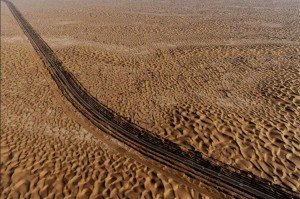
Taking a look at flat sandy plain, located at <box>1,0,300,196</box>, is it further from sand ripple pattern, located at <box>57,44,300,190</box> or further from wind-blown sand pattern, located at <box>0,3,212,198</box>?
wind-blown sand pattern, located at <box>0,3,212,198</box>

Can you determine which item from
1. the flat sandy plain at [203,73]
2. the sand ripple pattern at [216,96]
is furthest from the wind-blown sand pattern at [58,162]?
the sand ripple pattern at [216,96]

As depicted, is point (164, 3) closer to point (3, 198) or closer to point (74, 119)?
point (74, 119)

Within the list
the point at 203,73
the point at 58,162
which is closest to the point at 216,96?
the point at 203,73

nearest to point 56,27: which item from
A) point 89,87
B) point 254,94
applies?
point 89,87

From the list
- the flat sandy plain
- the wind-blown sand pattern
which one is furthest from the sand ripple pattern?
the wind-blown sand pattern

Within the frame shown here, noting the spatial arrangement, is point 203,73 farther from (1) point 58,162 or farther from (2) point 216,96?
(1) point 58,162
